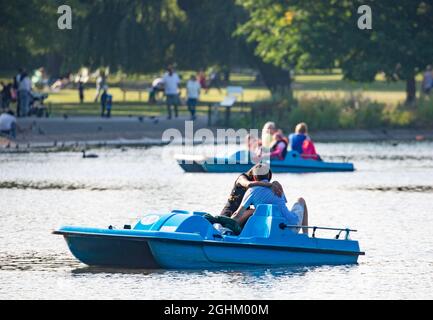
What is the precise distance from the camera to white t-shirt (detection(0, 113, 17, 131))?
156 feet

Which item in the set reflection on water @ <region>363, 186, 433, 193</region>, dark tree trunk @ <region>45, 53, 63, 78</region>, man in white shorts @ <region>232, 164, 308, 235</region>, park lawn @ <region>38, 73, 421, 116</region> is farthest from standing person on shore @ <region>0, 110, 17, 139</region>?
dark tree trunk @ <region>45, 53, 63, 78</region>

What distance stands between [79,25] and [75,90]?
26561mm

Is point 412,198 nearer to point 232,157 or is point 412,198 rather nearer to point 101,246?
point 232,157

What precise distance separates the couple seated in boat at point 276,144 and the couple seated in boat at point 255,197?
14.6m

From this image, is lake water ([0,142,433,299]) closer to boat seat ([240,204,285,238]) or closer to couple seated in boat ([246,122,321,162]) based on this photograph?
boat seat ([240,204,285,238])

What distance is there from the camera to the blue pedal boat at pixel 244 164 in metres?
40.2

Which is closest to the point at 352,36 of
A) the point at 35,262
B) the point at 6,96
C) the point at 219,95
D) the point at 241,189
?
the point at 6,96

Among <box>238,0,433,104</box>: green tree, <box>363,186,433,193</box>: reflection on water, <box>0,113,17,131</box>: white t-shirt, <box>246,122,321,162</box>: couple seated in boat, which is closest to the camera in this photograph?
<box>363,186,433,193</box>: reflection on water

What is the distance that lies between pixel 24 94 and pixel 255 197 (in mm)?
34524

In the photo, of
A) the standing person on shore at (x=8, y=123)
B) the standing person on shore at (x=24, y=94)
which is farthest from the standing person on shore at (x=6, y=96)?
the standing person on shore at (x=8, y=123)

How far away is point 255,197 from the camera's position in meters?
23.2

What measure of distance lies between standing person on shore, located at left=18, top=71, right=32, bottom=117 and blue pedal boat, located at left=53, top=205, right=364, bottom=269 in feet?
113

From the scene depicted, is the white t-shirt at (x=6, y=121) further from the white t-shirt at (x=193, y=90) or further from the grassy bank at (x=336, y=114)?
the white t-shirt at (x=193, y=90)
